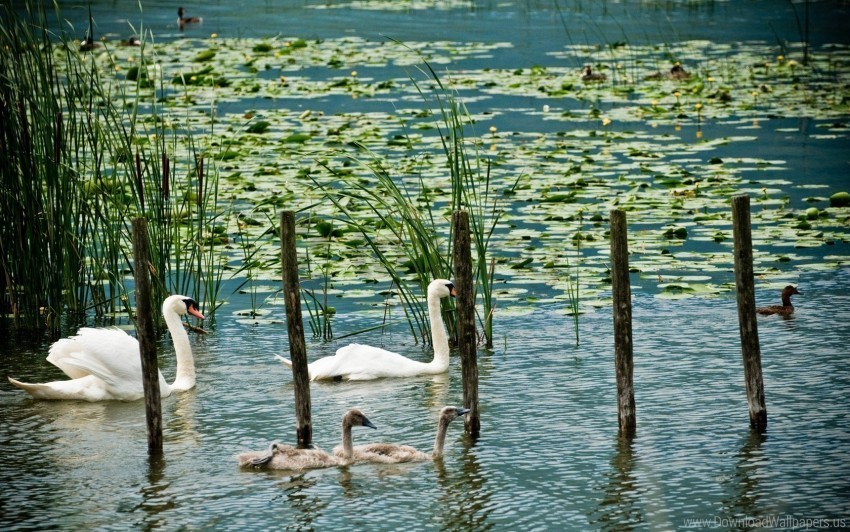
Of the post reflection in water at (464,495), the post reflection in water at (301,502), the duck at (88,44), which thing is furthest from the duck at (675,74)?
the post reflection in water at (301,502)

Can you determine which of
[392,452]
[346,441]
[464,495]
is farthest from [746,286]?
[346,441]

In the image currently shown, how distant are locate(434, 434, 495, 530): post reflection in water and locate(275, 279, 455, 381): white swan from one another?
1.75 metres

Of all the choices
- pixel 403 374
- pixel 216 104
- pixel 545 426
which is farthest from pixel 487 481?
pixel 216 104

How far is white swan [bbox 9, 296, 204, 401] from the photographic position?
32.3 feet

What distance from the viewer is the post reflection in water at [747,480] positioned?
7.52 metres

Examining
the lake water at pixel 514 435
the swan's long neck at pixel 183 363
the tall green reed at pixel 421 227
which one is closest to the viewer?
the lake water at pixel 514 435

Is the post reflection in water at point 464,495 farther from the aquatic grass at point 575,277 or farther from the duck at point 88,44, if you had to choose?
the duck at point 88,44

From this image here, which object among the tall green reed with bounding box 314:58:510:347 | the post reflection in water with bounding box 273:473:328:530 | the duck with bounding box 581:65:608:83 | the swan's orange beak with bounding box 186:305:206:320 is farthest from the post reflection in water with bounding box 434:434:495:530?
the duck with bounding box 581:65:608:83

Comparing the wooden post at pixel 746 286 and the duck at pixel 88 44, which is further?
the duck at pixel 88 44

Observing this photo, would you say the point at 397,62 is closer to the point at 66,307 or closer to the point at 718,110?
the point at 718,110

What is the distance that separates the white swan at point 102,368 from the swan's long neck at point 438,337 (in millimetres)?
1749

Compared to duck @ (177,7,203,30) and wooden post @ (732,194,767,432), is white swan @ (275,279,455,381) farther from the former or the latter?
duck @ (177,7,203,30)

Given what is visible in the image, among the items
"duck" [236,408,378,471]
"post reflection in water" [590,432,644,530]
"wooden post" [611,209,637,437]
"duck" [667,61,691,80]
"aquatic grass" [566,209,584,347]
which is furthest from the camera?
"duck" [667,61,691,80]

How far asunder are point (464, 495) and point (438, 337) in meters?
2.70
